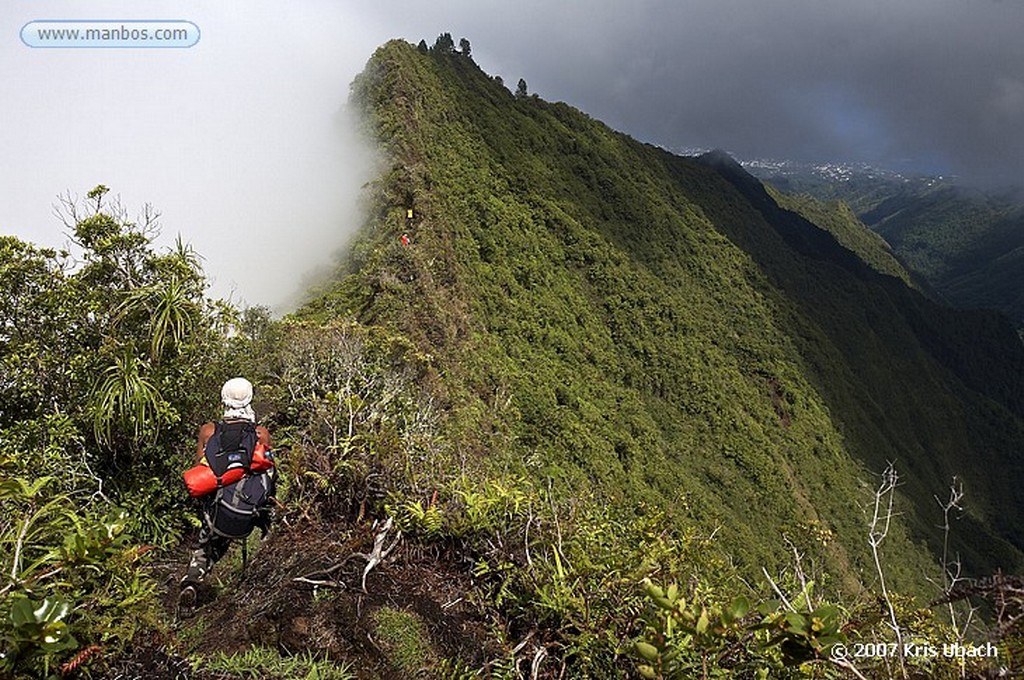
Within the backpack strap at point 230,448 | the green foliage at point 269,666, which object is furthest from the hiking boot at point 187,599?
the green foliage at point 269,666

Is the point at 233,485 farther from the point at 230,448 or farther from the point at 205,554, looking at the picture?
the point at 205,554

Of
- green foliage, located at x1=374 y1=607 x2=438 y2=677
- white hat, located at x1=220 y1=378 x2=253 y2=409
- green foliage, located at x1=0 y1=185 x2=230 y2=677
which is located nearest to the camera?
green foliage, located at x1=374 y1=607 x2=438 y2=677

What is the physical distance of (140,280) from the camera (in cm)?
588

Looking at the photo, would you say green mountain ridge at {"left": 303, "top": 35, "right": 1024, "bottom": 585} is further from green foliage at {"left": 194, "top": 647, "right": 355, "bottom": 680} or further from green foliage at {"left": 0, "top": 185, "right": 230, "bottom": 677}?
green foliage at {"left": 194, "top": 647, "right": 355, "bottom": 680}

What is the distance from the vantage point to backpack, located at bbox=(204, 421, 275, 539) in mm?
4484

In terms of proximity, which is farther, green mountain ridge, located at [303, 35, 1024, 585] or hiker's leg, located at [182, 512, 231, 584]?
green mountain ridge, located at [303, 35, 1024, 585]

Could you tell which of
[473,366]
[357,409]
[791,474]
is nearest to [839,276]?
[791,474]

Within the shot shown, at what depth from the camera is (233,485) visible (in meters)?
4.55

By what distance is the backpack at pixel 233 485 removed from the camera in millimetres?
4484

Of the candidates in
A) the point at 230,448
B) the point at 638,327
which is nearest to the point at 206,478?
the point at 230,448

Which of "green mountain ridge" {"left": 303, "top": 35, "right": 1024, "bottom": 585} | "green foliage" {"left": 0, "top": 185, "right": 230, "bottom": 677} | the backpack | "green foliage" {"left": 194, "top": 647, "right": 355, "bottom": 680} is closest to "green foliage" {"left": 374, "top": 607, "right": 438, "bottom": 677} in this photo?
"green foliage" {"left": 194, "top": 647, "right": 355, "bottom": 680}

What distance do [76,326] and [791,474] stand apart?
58821mm

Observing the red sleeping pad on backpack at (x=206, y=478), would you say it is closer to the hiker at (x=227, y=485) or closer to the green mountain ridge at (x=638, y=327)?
the hiker at (x=227, y=485)

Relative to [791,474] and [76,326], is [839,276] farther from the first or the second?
[76,326]
